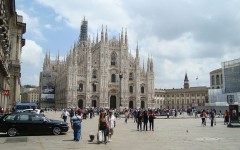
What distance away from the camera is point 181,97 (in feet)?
313

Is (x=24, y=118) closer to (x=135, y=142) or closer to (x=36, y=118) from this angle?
(x=36, y=118)

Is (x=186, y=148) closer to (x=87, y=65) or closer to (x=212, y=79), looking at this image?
(x=87, y=65)

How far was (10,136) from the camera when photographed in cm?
1352

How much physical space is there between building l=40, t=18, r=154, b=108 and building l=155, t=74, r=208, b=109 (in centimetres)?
1982

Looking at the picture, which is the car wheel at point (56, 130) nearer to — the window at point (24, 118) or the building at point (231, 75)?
the window at point (24, 118)

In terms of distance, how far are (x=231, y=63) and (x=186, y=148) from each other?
54597mm

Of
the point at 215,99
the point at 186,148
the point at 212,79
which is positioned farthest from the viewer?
the point at 212,79

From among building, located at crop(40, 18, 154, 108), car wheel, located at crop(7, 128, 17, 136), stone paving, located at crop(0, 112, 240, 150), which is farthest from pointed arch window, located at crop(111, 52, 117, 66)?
car wheel, located at crop(7, 128, 17, 136)

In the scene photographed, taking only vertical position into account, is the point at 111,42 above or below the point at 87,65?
above

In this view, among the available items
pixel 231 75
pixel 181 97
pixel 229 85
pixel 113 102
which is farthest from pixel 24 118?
pixel 181 97

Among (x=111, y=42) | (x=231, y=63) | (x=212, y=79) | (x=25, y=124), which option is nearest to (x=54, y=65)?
(x=111, y=42)

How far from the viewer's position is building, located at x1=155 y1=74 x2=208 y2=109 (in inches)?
3578

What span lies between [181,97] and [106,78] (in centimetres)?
3731

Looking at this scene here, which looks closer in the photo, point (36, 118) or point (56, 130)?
point (36, 118)
